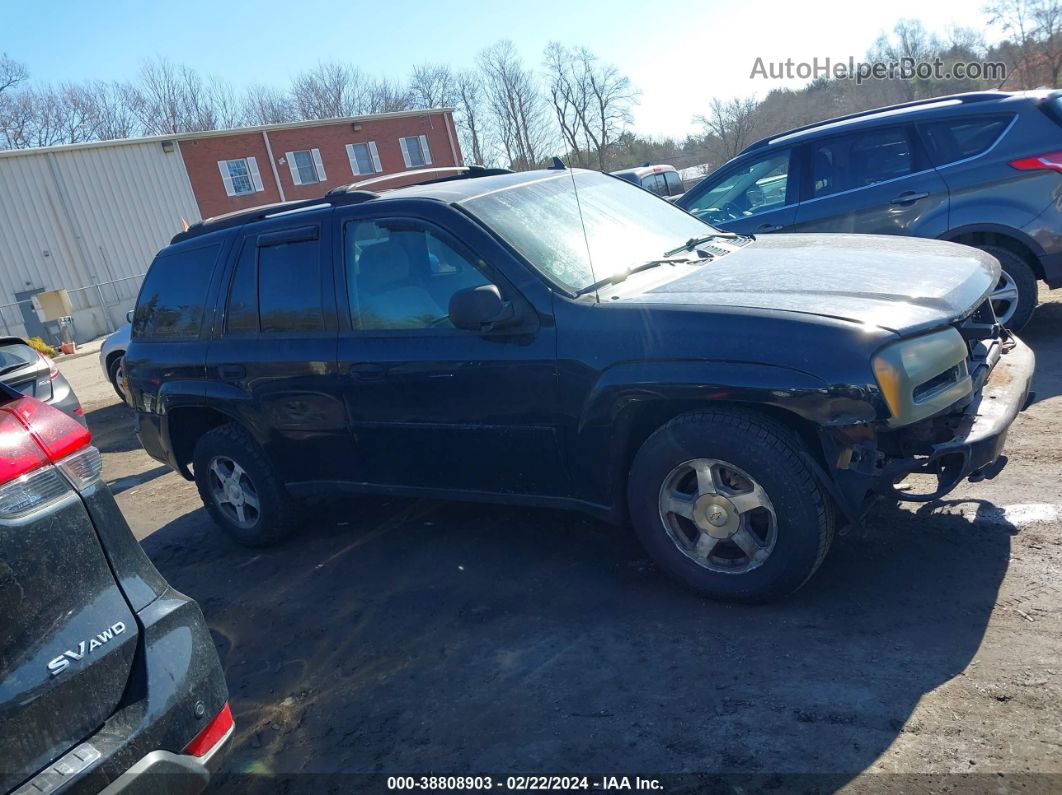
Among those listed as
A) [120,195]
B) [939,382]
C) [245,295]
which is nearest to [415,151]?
[120,195]

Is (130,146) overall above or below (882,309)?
above

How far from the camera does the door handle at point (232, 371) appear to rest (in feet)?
15.0

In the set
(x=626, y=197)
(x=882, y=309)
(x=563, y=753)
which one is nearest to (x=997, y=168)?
(x=626, y=197)

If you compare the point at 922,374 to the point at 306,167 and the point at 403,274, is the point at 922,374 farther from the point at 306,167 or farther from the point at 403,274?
the point at 306,167

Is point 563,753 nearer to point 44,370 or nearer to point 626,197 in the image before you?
point 626,197

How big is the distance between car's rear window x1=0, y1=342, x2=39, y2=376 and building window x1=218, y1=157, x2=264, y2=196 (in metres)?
27.3

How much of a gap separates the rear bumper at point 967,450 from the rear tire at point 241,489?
3414 mm

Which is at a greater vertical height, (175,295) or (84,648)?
(175,295)

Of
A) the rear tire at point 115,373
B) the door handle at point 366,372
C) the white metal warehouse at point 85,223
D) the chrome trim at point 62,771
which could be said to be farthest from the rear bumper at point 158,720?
the white metal warehouse at point 85,223

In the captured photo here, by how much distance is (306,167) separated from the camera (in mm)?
36062

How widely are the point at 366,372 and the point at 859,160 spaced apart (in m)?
4.74

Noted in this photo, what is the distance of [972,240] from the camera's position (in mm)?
6191

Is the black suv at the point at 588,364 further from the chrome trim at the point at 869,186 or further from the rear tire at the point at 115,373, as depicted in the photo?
the rear tire at the point at 115,373

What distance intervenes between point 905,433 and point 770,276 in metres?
0.91
